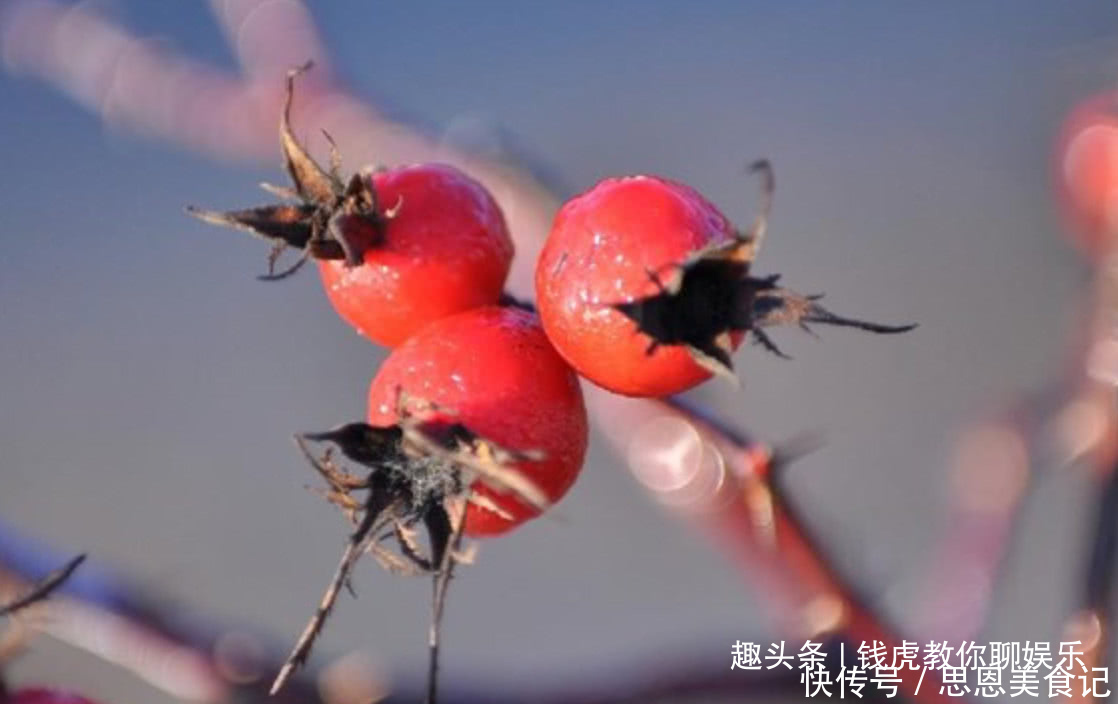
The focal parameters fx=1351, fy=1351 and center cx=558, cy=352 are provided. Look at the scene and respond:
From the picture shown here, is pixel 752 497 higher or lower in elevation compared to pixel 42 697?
higher

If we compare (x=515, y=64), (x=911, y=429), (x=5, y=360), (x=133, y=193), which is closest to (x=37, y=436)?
(x=5, y=360)

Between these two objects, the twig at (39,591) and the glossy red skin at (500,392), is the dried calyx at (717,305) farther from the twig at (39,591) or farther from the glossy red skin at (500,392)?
the twig at (39,591)

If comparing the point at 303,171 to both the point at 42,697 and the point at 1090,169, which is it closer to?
the point at 42,697

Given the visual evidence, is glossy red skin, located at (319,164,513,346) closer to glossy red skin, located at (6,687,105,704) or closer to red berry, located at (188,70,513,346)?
red berry, located at (188,70,513,346)

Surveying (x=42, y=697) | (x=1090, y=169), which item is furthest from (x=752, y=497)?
(x=1090, y=169)

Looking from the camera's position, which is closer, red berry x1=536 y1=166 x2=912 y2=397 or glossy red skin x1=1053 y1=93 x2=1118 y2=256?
red berry x1=536 y1=166 x2=912 y2=397

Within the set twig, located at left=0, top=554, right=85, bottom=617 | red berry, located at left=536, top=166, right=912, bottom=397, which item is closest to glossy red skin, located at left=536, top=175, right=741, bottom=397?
red berry, located at left=536, top=166, right=912, bottom=397
